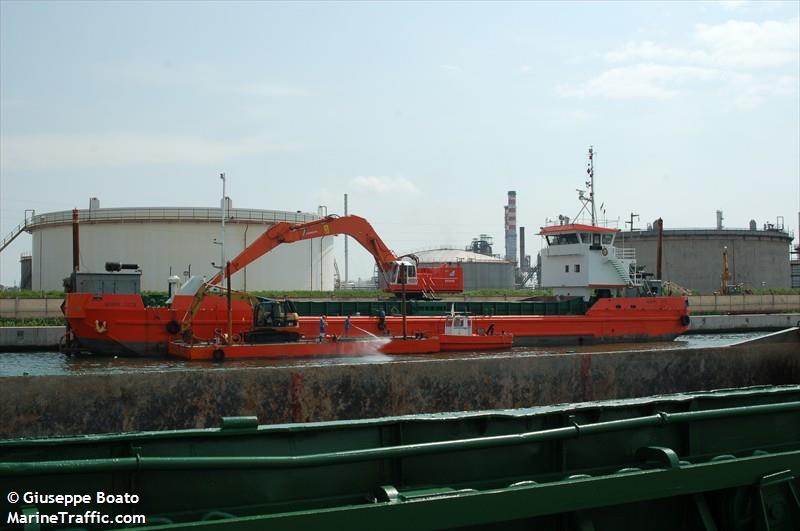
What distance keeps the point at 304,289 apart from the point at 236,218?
550 cm

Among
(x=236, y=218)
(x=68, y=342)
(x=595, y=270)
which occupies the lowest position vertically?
(x=68, y=342)

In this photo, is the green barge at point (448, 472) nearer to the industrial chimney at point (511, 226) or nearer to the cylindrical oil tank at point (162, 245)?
the cylindrical oil tank at point (162, 245)

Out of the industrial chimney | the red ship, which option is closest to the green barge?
the red ship

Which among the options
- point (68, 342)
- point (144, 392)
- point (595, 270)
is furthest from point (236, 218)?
point (144, 392)

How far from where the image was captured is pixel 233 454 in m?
3.78

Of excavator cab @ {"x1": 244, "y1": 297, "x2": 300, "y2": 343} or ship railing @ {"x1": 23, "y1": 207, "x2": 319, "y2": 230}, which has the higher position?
ship railing @ {"x1": 23, "y1": 207, "x2": 319, "y2": 230}

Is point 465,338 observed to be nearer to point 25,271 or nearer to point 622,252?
point 622,252

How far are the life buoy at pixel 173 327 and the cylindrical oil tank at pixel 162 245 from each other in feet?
47.0

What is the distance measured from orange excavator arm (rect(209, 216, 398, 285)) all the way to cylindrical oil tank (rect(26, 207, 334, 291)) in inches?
442

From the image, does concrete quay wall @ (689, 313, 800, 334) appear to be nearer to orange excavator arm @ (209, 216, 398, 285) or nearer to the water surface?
the water surface

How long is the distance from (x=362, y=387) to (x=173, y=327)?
47.5 ft

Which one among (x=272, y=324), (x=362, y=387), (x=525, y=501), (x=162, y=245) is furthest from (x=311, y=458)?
(x=162, y=245)

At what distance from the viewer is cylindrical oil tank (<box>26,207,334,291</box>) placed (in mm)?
35875

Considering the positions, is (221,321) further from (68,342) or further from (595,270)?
(595,270)
